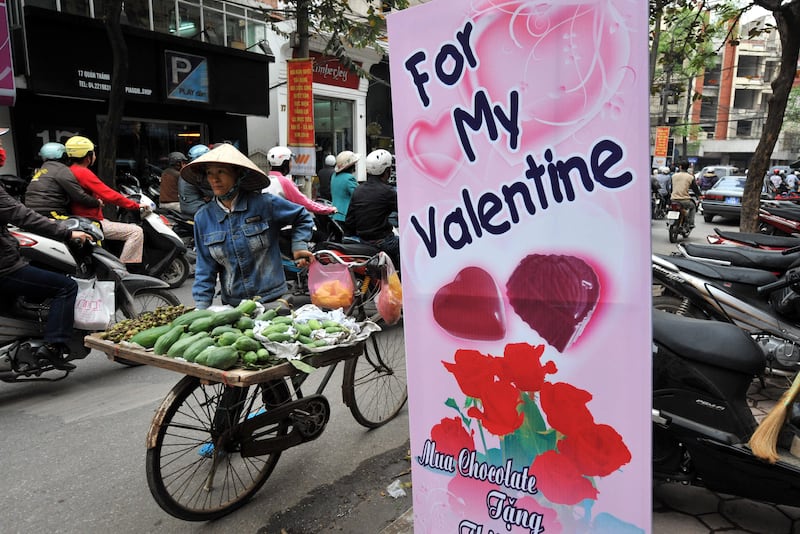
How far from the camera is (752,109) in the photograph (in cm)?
5222

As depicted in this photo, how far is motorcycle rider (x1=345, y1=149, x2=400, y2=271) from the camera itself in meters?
5.73

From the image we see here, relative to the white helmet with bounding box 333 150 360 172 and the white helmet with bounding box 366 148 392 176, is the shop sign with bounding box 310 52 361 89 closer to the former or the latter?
the white helmet with bounding box 333 150 360 172

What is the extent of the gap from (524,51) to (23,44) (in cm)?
1026

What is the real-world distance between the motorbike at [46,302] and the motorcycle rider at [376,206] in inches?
80.3

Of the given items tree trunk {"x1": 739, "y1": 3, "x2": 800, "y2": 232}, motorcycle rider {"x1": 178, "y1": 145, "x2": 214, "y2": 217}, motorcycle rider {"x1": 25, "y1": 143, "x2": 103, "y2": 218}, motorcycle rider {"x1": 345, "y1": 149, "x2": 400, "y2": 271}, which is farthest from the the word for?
tree trunk {"x1": 739, "y1": 3, "x2": 800, "y2": 232}

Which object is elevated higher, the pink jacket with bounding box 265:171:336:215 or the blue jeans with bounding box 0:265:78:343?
the pink jacket with bounding box 265:171:336:215

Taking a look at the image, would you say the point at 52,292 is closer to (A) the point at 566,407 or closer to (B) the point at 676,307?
(A) the point at 566,407

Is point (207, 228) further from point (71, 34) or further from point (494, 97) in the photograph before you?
point (71, 34)

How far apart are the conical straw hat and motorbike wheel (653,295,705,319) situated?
3.25 m

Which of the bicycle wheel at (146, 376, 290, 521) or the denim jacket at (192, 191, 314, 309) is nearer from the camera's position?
the bicycle wheel at (146, 376, 290, 521)

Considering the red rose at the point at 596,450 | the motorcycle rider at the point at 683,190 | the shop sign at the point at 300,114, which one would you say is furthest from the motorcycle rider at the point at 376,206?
the motorcycle rider at the point at 683,190

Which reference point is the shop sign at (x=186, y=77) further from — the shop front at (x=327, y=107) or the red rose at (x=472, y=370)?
the red rose at (x=472, y=370)

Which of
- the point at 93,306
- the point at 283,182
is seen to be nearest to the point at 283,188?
the point at 283,182

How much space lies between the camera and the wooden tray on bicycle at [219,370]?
6.95 feet
